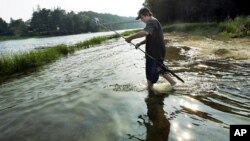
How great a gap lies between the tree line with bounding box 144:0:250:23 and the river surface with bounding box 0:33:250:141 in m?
36.1

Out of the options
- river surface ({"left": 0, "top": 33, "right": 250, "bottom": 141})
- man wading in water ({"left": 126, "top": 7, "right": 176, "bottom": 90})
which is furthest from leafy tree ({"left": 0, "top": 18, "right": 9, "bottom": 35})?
man wading in water ({"left": 126, "top": 7, "right": 176, "bottom": 90})

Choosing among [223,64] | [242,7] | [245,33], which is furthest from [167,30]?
[223,64]

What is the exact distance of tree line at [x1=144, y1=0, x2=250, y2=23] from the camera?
47.7 m

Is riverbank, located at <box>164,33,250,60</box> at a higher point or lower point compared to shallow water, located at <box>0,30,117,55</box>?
higher

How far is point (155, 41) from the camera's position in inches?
344

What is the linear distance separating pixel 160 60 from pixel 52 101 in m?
4.07

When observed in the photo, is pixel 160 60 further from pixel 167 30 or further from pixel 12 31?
pixel 12 31

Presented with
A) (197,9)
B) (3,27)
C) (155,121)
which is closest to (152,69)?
(155,121)

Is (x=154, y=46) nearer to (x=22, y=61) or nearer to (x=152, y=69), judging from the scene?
(x=152, y=69)

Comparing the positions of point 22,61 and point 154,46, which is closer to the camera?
point 154,46

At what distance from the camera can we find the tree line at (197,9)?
1878 inches

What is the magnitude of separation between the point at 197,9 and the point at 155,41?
5190 centimetres

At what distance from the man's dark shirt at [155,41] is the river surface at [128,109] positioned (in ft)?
4.65

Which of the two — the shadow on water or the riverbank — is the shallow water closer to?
the riverbank
